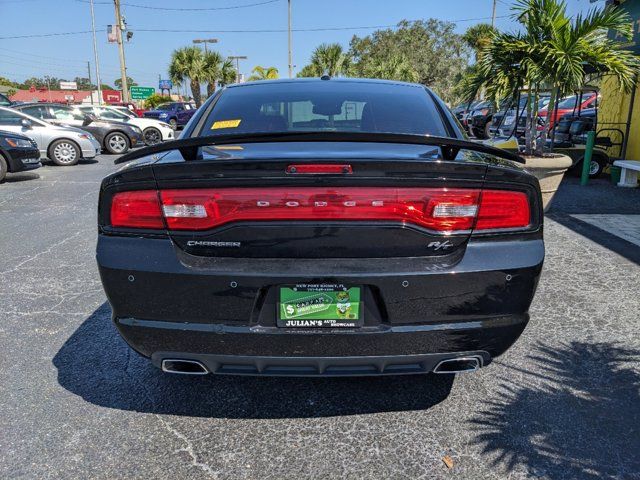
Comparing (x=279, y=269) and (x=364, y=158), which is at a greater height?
(x=364, y=158)

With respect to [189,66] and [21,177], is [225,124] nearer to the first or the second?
[21,177]

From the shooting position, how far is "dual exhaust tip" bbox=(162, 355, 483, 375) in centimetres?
213

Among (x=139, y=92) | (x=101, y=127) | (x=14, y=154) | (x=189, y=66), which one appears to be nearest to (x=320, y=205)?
(x=14, y=154)

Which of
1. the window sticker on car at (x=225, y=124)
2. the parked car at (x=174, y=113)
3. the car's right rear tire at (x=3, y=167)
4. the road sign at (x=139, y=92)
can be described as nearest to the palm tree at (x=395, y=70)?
the parked car at (x=174, y=113)

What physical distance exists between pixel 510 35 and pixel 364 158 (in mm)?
6462

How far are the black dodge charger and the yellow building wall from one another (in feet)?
30.9

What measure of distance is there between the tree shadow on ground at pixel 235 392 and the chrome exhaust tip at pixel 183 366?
0.43m

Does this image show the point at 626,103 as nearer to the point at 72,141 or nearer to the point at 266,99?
the point at 266,99

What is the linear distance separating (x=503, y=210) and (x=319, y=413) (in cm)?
131

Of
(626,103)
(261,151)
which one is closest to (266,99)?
(261,151)

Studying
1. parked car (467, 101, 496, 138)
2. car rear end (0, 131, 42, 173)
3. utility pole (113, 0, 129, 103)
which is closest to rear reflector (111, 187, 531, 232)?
car rear end (0, 131, 42, 173)

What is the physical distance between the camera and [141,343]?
2.15 meters

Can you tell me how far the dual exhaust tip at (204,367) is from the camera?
A: 2133 millimetres

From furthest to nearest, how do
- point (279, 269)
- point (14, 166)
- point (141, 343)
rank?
point (14, 166) < point (141, 343) < point (279, 269)
